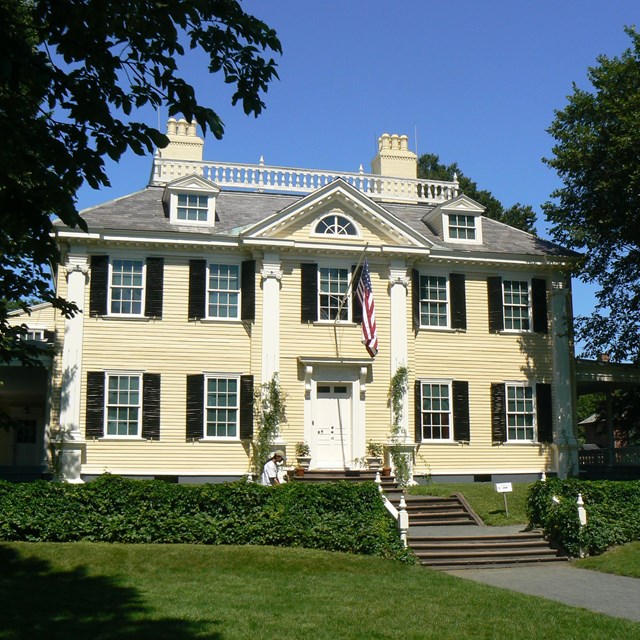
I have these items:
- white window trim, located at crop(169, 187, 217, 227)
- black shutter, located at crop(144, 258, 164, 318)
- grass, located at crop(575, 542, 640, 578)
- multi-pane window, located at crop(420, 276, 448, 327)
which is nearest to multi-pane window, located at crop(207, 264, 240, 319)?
black shutter, located at crop(144, 258, 164, 318)

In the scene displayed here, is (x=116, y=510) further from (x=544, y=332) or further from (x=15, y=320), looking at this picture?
(x=15, y=320)

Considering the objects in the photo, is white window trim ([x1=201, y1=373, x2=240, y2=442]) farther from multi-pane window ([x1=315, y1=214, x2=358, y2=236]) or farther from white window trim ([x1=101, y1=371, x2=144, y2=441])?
multi-pane window ([x1=315, y1=214, x2=358, y2=236])

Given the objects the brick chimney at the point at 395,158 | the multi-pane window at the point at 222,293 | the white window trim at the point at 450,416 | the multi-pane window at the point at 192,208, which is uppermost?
the brick chimney at the point at 395,158

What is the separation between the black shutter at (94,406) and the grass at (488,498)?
848cm

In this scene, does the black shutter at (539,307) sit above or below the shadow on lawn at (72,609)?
above

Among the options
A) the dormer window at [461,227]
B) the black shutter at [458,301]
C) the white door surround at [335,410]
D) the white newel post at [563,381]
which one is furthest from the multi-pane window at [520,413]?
the dormer window at [461,227]

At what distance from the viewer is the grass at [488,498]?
18906 mm

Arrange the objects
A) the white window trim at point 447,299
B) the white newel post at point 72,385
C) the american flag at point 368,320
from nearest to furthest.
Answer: the american flag at point 368,320
the white newel post at point 72,385
the white window trim at point 447,299

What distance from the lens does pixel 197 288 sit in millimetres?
23656

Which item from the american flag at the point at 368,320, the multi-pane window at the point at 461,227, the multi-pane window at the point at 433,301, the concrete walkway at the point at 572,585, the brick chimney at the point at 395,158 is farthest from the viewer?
the brick chimney at the point at 395,158

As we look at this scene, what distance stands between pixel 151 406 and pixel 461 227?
11110 mm

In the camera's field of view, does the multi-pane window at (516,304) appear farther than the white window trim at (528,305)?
Yes

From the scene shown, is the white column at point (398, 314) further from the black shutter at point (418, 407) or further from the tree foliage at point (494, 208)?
the tree foliage at point (494, 208)

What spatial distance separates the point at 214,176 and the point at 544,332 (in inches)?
453
